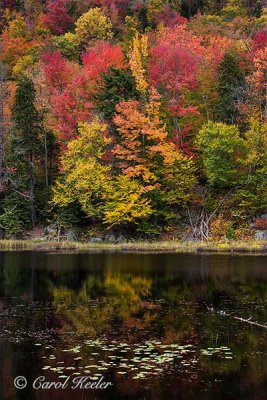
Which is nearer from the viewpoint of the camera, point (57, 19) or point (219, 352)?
point (219, 352)

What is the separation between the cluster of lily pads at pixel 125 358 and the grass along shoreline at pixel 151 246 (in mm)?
26414

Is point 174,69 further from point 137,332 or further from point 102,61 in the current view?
point 137,332

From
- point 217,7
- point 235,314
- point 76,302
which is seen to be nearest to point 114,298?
point 76,302

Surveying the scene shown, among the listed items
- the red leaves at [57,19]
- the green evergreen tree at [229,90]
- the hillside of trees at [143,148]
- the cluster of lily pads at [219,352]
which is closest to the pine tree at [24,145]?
the hillside of trees at [143,148]

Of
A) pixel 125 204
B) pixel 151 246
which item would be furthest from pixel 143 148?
pixel 151 246

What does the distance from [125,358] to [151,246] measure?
30.7m

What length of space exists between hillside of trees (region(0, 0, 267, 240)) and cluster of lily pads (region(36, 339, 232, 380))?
32.9 m

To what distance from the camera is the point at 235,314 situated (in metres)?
18.5

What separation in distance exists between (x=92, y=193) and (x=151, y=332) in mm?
35422

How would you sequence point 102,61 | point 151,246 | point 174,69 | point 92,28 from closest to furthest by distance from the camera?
point 151,246 < point 174,69 < point 102,61 < point 92,28

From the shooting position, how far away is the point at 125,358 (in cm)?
1345

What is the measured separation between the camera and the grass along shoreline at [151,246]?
4178 cm

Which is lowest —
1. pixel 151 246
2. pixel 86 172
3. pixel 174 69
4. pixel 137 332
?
pixel 137 332

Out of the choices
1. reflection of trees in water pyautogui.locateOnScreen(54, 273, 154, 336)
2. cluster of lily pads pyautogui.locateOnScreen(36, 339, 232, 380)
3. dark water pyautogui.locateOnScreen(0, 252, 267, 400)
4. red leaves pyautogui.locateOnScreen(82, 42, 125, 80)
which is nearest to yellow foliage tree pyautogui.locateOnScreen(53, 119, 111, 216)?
red leaves pyautogui.locateOnScreen(82, 42, 125, 80)
